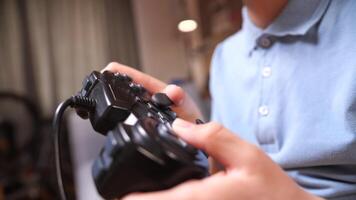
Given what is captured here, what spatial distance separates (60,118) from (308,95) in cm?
34

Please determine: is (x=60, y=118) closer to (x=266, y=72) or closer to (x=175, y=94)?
(x=175, y=94)

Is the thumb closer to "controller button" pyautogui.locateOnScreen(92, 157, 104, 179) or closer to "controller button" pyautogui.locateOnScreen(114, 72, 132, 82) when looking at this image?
"controller button" pyautogui.locateOnScreen(92, 157, 104, 179)

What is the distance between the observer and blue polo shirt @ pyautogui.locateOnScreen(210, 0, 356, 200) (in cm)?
44

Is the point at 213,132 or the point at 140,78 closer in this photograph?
the point at 213,132

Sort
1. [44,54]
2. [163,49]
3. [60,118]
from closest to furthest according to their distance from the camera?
[60,118]
[163,49]
[44,54]

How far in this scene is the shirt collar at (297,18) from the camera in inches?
19.1

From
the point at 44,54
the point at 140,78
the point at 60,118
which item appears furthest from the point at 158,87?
the point at 44,54

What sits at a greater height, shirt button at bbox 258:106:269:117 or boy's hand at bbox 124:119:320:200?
boy's hand at bbox 124:119:320:200

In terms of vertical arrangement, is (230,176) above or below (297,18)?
below

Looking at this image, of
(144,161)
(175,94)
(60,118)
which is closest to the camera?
(144,161)

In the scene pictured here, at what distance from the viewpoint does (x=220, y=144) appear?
258mm

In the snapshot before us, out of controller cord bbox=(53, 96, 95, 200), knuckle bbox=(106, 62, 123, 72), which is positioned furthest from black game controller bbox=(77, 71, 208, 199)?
knuckle bbox=(106, 62, 123, 72)

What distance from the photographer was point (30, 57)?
7.10 ft

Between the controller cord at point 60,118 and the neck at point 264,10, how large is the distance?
1.01 feet
